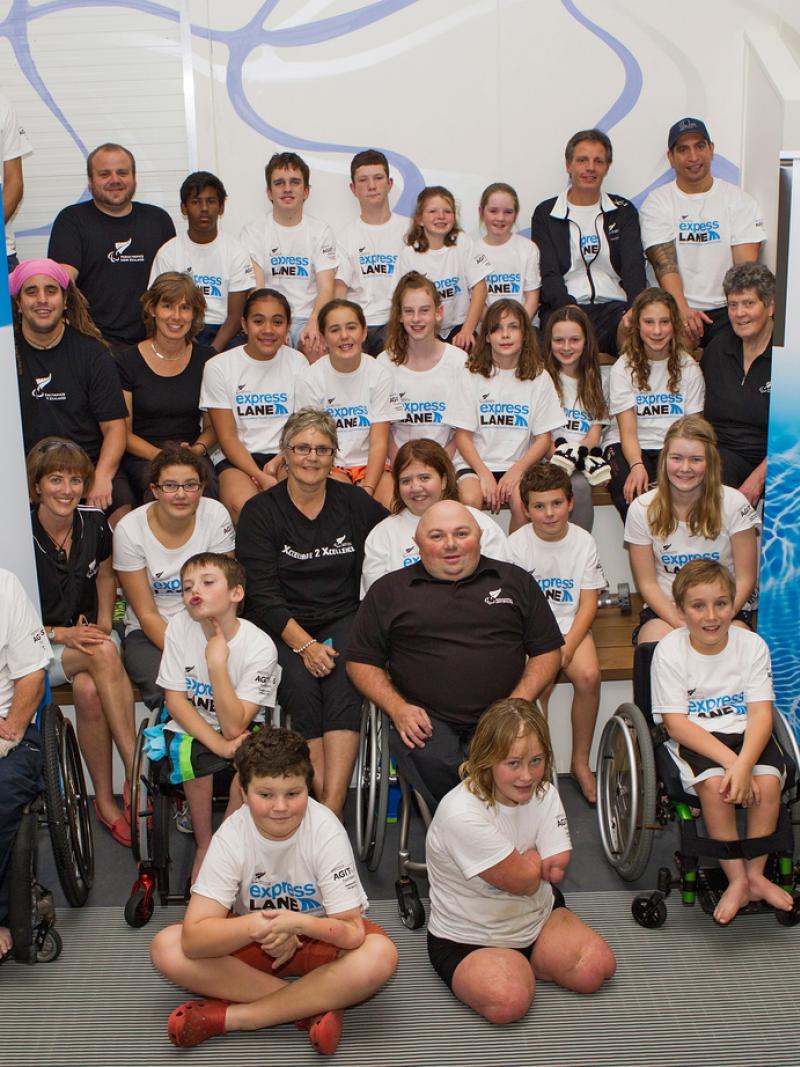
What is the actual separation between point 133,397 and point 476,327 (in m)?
1.70

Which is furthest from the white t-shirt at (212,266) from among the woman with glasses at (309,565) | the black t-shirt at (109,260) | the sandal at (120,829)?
the sandal at (120,829)

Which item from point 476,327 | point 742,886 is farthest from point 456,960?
point 476,327

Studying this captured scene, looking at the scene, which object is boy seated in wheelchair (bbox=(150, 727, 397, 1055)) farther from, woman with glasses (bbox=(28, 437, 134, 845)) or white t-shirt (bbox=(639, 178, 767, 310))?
white t-shirt (bbox=(639, 178, 767, 310))

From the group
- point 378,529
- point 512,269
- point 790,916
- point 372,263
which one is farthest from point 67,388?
point 790,916

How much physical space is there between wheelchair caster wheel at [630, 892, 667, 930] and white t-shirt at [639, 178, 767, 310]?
341cm

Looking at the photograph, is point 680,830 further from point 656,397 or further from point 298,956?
point 656,397

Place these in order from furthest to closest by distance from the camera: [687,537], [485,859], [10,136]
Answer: [10,136] → [687,537] → [485,859]

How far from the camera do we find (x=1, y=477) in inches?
145

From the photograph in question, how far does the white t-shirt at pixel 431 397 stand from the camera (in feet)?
16.2

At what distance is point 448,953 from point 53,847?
3.64ft

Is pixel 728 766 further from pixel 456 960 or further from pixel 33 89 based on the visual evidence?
pixel 33 89

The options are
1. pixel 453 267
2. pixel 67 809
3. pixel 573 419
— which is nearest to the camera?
pixel 67 809

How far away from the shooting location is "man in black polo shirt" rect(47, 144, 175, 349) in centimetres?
543

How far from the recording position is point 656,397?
16.4ft
